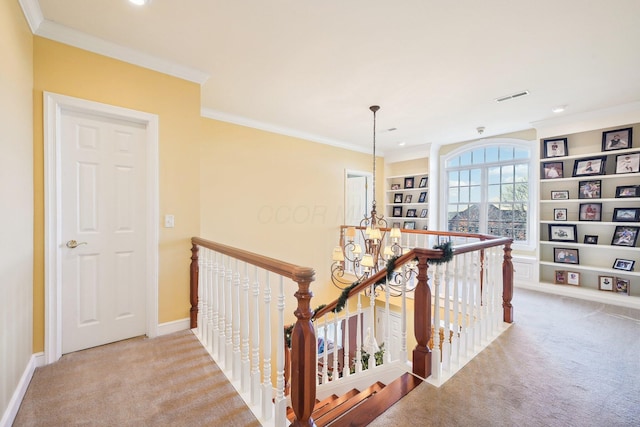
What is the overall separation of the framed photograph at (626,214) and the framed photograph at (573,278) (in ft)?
2.99

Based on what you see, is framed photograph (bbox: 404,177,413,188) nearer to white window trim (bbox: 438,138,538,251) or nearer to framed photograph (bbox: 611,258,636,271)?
white window trim (bbox: 438,138,538,251)

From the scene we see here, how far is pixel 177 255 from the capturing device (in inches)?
105

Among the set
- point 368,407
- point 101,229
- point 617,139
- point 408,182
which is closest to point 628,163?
point 617,139

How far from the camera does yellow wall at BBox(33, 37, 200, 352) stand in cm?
206

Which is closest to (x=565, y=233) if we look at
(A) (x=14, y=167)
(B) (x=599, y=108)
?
(B) (x=599, y=108)

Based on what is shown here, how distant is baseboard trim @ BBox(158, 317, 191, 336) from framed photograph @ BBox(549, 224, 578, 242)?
5.24m

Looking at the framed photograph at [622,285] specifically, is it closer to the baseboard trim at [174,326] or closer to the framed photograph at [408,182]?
the framed photograph at [408,182]

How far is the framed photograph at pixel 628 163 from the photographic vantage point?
3573 millimetres

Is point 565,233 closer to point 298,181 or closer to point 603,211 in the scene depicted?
point 603,211

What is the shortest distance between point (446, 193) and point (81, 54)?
5821 millimetres

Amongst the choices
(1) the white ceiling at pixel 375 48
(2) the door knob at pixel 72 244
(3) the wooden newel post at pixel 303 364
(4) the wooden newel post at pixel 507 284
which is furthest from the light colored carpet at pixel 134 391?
(4) the wooden newel post at pixel 507 284

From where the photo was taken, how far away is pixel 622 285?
3.67 meters

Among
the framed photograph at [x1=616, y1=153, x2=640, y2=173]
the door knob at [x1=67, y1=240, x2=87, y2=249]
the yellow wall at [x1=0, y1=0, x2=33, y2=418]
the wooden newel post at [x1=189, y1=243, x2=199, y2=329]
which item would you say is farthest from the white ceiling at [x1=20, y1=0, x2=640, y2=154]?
the wooden newel post at [x1=189, y1=243, x2=199, y2=329]

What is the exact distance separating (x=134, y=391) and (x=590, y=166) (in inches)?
231
